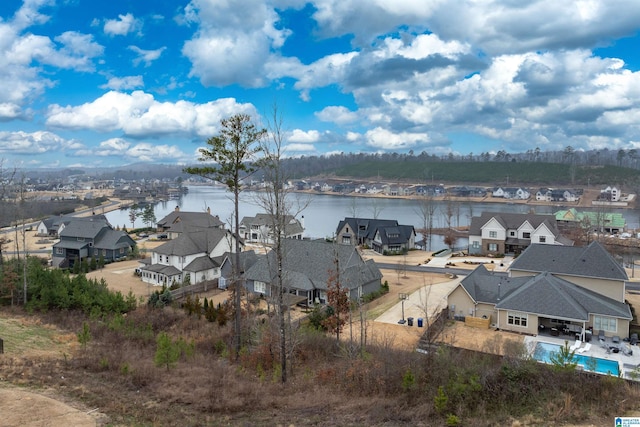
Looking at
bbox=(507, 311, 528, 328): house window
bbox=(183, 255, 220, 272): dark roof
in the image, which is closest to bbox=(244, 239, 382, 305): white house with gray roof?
bbox=(183, 255, 220, 272): dark roof

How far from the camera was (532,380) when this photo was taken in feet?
A: 33.3

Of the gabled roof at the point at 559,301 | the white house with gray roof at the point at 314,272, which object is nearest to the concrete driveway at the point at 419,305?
the white house with gray roof at the point at 314,272

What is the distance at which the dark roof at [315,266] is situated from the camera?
28.2m

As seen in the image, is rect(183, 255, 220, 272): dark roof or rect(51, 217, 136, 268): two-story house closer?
rect(183, 255, 220, 272): dark roof

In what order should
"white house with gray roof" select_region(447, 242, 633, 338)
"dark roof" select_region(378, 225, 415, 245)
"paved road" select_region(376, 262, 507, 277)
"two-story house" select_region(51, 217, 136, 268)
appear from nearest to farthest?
"white house with gray roof" select_region(447, 242, 633, 338) < "paved road" select_region(376, 262, 507, 277) < "two-story house" select_region(51, 217, 136, 268) < "dark roof" select_region(378, 225, 415, 245)

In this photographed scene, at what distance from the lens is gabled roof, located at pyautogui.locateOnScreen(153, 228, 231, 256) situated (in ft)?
116

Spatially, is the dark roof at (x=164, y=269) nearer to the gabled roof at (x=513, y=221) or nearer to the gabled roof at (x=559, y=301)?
the gabled roof at (x=559, y=301)

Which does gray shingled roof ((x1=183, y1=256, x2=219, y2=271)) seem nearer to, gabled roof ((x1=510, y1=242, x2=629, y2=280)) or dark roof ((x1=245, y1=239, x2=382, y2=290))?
dark roof ((x1=245, y1=239, x2=382, y2=290))

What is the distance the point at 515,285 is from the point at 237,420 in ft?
66.0

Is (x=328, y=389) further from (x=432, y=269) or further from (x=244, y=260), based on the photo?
(x=432, y=269)

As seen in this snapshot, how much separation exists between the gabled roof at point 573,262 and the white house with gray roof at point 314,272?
9828mm

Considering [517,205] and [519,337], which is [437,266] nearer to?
[519,337]

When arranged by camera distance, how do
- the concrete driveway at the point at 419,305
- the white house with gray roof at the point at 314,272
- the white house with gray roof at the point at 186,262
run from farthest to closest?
the white house with gray roof at the point at 186,262
the white house with gray roof at the point at 314,272
the concrete driveway at the point at 419,305

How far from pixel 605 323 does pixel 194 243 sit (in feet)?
97.9
